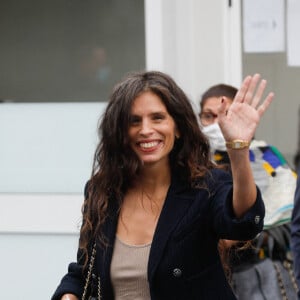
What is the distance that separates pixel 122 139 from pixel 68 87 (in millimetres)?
3371

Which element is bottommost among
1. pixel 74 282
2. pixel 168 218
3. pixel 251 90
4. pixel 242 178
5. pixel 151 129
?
pixel 74 282

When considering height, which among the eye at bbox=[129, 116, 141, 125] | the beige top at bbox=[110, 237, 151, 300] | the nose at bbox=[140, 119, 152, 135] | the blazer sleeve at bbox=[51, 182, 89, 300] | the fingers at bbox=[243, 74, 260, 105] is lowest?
the blazer sleeve at bbox=[51, 182, 89, 300]

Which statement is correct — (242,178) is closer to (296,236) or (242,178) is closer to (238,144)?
(238,144)

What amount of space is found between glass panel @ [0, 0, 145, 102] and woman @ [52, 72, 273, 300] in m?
2.91

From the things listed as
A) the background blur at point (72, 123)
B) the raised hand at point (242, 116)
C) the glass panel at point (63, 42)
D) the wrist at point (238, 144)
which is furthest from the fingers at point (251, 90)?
the glass panel at point (63, 42)

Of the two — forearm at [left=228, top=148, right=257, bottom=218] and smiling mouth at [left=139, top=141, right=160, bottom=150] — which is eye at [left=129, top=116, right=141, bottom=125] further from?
forearm at [left=228, top=148, right=257, bottom=218]

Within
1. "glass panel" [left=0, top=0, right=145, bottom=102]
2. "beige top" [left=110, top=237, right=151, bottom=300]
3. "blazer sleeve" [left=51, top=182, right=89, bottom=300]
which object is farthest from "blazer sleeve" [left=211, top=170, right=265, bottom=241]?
"glass panel" [left=0, top=0, right=145, bottom=102]

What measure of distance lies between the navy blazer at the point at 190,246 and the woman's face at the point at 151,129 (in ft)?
0.48

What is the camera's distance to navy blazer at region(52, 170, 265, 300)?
2439mm

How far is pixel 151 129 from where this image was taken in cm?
256

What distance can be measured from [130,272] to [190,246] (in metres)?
0.20

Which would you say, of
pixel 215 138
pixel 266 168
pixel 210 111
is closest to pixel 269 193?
pixel 266 168

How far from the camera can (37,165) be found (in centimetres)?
447

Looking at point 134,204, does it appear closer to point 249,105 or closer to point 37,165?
point 249,105
